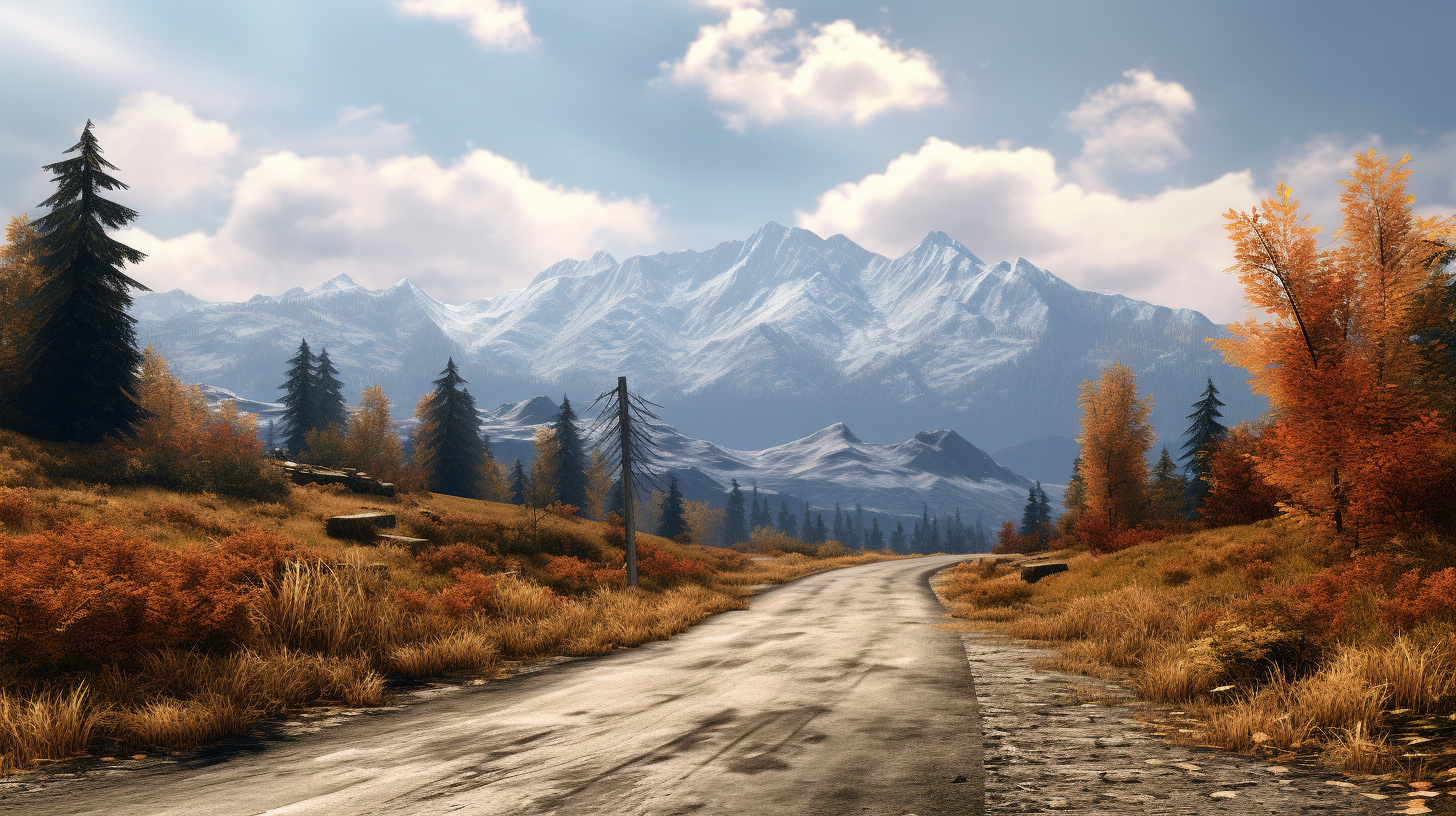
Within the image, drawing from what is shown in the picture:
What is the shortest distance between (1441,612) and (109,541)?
1790 cm

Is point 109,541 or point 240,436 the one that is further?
point 240,436

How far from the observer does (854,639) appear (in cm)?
1520

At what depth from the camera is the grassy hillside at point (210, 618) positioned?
22.6 feet

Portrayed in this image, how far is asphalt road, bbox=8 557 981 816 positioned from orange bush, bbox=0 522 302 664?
2.51 m

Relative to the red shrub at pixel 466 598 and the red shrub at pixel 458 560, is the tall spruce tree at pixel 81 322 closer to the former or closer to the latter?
the red shrub at pixel 458 560

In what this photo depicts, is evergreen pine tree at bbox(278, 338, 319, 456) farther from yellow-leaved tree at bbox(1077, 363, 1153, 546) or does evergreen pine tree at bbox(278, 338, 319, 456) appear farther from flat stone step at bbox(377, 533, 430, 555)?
yellow-leaved tree at bbox(1077, 363, 1153, 546)

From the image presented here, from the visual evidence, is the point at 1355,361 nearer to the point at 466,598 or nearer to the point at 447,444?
the point at 466,598

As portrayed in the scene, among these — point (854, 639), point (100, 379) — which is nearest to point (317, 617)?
point (854, 639)

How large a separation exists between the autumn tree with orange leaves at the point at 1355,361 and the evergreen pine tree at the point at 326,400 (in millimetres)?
65067

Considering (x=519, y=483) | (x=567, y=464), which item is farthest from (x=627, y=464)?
(x=519, y=483)

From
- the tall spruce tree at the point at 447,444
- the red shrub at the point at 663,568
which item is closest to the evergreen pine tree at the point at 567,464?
the tall spruce tree at the point at 447,444

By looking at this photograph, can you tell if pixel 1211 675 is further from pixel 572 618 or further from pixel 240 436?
pixel 240 436

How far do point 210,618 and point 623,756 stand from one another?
21.3 feet

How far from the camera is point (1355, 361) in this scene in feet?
51.2
